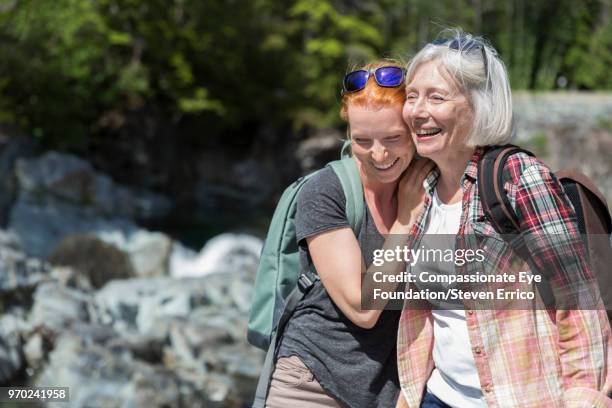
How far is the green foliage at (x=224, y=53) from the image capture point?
13875 millimetres

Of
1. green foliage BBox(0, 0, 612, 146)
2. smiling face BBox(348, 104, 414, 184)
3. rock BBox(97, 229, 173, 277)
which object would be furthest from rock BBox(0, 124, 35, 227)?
smiling face BBox(348, 104, 414, 184)

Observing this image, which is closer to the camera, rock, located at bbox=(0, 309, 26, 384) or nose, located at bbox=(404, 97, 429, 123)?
nose, located at bbox=(404, 97, 429, 123)

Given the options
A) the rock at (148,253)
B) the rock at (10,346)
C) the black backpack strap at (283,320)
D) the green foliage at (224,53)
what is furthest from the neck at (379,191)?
the green foliage at (224,53)

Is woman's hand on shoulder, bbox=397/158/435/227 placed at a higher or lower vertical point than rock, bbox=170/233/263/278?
lower

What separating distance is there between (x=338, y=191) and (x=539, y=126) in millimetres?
11250

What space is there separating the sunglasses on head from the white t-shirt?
298 mm

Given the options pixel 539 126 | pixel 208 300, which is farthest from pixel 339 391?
pixel 539 126

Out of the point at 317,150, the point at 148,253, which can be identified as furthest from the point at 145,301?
the point at 317,150

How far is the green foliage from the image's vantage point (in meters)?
13.9

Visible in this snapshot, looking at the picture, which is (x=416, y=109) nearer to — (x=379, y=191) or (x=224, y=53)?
(x=379, y=191)

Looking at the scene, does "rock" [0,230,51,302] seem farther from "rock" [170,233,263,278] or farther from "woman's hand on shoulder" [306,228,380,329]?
"woman's hand on shoulder" [306,228,380,329]

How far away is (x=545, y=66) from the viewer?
17.7 metres

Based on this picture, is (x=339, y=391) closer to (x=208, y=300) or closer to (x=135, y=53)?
(x=208, y=300)

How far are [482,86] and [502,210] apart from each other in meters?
0.29
